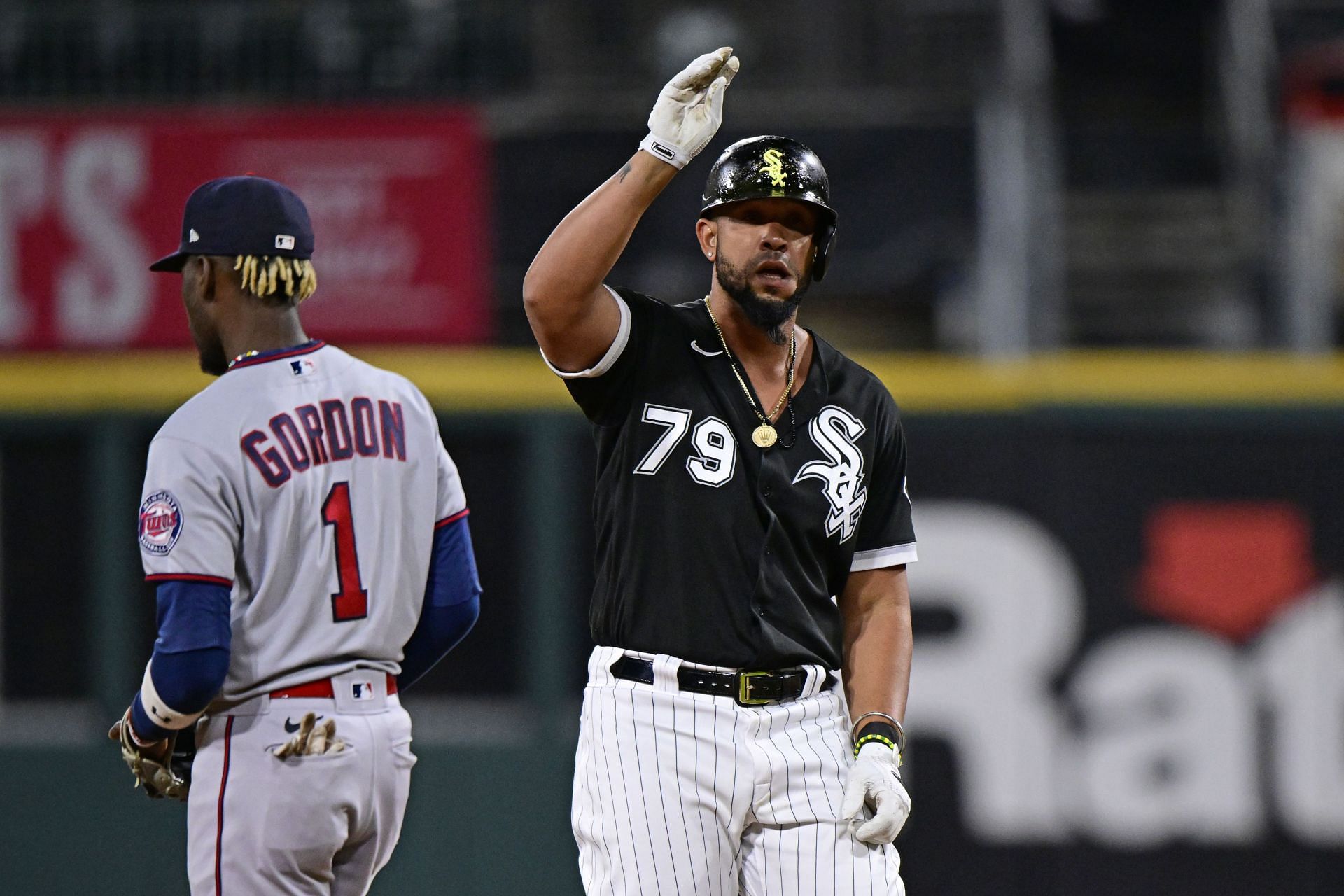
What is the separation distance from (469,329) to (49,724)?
2.02 m

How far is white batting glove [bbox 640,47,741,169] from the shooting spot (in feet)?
8.25

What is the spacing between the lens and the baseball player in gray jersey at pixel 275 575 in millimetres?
2574

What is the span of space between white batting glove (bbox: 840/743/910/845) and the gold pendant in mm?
546

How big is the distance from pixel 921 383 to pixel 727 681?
2983 millimetres

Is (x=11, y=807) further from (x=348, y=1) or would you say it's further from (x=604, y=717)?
(x=348, y=1)

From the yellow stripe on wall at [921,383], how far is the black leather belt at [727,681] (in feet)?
9.24

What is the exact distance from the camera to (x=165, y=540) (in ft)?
8.32

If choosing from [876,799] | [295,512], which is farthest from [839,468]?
[295,512]

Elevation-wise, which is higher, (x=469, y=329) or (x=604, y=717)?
(x=469, y=329)

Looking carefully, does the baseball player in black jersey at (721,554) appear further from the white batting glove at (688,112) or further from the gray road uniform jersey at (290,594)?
the gray road uniform jersey at (290,594)

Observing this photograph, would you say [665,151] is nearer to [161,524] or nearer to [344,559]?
[344,559]

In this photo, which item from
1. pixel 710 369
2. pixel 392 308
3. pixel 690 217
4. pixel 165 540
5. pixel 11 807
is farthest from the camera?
pixel 690 217

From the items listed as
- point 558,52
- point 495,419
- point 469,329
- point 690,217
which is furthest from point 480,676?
point 558,52

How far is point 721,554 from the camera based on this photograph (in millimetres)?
2609
